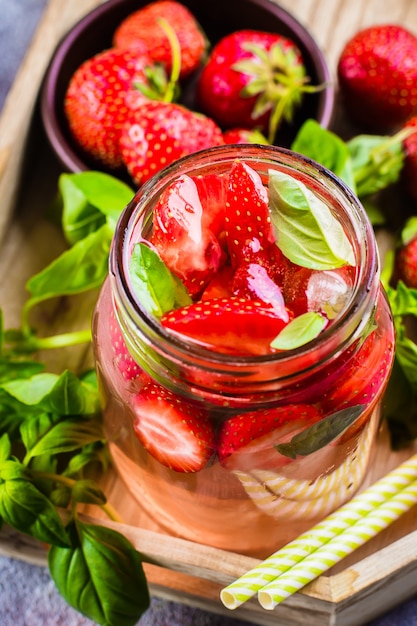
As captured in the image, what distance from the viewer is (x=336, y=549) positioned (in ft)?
2.38

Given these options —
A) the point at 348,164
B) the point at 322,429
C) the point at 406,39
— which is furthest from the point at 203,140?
the point at 322,429

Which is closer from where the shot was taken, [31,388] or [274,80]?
[31,388]

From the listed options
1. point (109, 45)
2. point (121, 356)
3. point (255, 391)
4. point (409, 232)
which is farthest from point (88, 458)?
point (109, 45)

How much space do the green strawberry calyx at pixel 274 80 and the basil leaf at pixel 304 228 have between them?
1.16ft

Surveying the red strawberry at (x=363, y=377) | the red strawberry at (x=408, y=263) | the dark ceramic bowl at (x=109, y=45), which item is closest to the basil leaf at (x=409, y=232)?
the red strawberry at (x=408, y=263)

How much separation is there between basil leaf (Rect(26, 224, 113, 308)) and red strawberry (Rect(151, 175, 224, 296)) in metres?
0.20

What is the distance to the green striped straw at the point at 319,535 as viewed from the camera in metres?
0.69

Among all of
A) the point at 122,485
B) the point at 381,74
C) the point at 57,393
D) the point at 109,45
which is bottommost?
the point at 122,485

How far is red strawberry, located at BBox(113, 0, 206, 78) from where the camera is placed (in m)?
0.98

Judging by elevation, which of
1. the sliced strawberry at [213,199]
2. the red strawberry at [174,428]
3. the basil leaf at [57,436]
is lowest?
the basil leaf at [57,436]

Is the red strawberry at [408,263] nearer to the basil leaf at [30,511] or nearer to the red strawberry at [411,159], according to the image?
the red strawberry at [411,159]

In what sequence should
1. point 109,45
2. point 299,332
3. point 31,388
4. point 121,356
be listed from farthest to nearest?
point 109,45 < point 31,388 < point 121,356 < point 299,332

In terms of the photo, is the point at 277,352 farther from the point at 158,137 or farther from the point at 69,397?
the point at 158,137

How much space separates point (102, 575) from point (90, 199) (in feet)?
1.13
